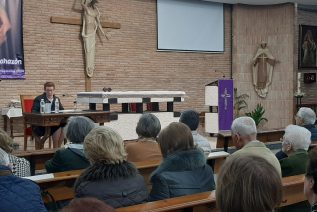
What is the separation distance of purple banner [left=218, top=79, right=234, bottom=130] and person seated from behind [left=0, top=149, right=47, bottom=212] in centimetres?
878

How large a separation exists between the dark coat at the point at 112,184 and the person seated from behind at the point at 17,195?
0.26m

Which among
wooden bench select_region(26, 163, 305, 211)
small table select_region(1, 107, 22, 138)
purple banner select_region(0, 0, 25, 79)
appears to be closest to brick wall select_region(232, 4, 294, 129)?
Result: purple banner select_region(0, 0, 25, 79)

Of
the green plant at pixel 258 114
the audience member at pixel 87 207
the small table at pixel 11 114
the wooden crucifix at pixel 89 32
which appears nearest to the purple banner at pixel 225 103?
the green plant at pixel 258 114

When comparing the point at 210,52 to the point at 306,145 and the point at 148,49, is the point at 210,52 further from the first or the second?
the point at 306,145

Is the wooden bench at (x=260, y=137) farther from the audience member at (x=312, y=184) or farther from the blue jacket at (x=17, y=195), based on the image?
the audience member at (x=312, y=184)

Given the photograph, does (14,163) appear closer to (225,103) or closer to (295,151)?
(295,151)

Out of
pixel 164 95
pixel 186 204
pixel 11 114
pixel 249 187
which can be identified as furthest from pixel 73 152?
pixel 11 114

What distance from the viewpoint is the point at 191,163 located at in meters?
3.05

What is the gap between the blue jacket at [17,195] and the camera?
7.76 feet

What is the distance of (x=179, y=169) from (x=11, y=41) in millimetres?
7712

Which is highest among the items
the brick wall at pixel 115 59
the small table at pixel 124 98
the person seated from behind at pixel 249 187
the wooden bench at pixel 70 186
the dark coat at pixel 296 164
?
the brick wall at pixel 115 59

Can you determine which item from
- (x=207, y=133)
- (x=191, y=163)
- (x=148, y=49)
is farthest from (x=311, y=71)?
(x=191, y=163)

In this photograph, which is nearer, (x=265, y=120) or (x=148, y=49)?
(x=148, y=49)

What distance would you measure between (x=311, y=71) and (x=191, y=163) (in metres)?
11.8
